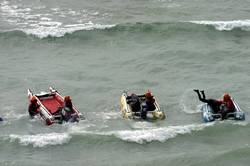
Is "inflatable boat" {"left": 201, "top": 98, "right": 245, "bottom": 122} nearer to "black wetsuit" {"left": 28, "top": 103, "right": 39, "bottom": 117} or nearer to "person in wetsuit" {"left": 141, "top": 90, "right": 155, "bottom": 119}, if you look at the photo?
"person in wetsuit" {"left": 141, "top": 90, "right": 155, "bottom": 119}

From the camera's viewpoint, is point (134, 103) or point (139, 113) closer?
point (139, 113)

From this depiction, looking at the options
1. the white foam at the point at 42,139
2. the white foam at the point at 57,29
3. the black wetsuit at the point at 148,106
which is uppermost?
the white foam at the point at 57,29

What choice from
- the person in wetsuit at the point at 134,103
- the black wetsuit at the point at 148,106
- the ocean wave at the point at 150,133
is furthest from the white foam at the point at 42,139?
the person in wetsuit at the point at 134,103

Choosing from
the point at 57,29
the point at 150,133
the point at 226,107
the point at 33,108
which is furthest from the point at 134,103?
the point at 57,29

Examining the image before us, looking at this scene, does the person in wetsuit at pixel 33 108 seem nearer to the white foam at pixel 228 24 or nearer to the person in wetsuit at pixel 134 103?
the person in wetsuit at pixel 134 103

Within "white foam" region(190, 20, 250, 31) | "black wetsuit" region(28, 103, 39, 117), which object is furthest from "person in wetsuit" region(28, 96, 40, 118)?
"white foam" region(190, 20, 250, 31)

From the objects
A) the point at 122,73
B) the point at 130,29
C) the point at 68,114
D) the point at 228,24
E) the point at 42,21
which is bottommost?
the point at 68,114

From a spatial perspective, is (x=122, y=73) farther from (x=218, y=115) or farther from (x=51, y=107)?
(x=218, y=115)

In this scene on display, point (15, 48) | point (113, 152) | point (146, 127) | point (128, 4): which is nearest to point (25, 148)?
point (113, 152)

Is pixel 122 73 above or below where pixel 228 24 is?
below
